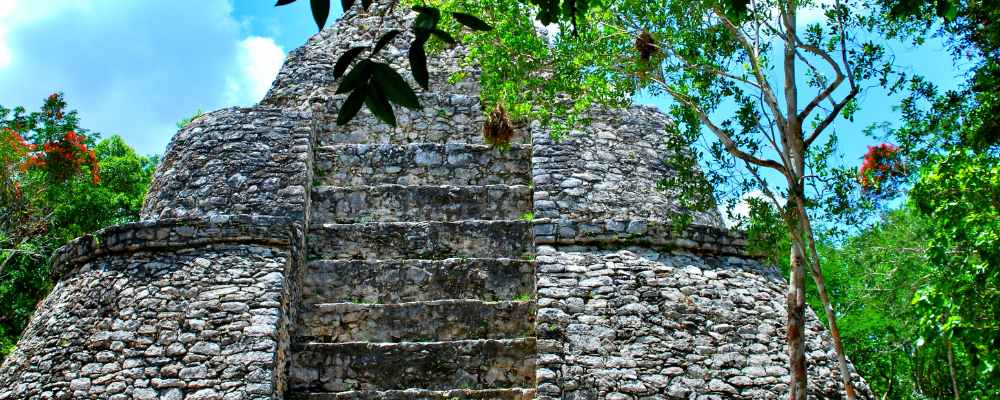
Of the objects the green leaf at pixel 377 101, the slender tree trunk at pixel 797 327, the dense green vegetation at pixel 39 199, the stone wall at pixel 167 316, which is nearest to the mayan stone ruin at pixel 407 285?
the stone wall at pixel 167 316

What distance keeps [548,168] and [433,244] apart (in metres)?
1.26

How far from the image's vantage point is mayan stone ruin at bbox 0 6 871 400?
605 cm

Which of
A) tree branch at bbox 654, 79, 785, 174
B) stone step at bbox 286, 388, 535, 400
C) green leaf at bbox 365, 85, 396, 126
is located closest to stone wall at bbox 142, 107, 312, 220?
stone step at bbox 286, 388, 535, 400

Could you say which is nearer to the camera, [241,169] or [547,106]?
[547,106]

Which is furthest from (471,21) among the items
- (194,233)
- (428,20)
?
(194,233)

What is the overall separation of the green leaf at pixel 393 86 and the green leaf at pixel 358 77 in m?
0.01

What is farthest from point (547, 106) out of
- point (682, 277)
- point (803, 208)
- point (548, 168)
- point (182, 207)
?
point (182, 207)

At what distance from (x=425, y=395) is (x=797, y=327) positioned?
2548 mm

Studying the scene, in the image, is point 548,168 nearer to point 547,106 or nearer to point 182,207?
point 547,106

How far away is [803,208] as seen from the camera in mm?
5586

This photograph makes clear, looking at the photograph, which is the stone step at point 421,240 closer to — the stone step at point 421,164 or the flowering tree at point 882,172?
the stone step at point 421,164

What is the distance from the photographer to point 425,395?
6.18 meters

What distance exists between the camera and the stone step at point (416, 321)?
22.3 ft

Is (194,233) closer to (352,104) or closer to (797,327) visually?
(797,327)
